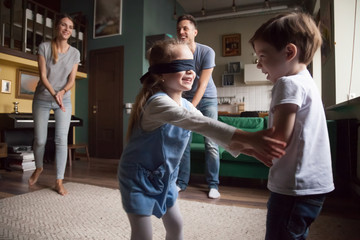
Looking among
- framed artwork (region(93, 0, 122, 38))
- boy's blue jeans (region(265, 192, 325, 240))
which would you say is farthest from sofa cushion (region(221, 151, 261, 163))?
framed artwork (region(93, 0, 122, 38))

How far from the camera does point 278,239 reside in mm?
726

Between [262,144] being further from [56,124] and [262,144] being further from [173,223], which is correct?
[56,124]

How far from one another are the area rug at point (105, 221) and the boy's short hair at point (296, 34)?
43.5 inches

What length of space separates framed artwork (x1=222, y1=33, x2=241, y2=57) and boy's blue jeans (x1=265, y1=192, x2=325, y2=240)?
658 centimetres

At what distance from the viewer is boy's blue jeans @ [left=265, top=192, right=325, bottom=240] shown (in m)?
0.71

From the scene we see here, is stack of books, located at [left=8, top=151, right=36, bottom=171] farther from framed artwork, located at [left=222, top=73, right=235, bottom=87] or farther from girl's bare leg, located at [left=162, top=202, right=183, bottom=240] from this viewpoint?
framed artwork, located at [left=222, top=73, right=235, bottom=87]

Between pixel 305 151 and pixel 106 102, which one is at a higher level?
pixel 106 102

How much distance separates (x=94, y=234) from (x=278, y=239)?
3.63ft

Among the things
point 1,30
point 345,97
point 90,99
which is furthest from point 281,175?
point 90,99

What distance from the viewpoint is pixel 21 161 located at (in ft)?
11.8

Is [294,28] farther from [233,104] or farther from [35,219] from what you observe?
[233,104]

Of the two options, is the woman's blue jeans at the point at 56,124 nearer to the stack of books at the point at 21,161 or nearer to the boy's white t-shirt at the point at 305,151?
the stack of books at the point at 21,161

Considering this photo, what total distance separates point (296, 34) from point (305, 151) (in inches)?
13.5

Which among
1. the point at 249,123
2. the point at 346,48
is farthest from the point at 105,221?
the point at 346,48
